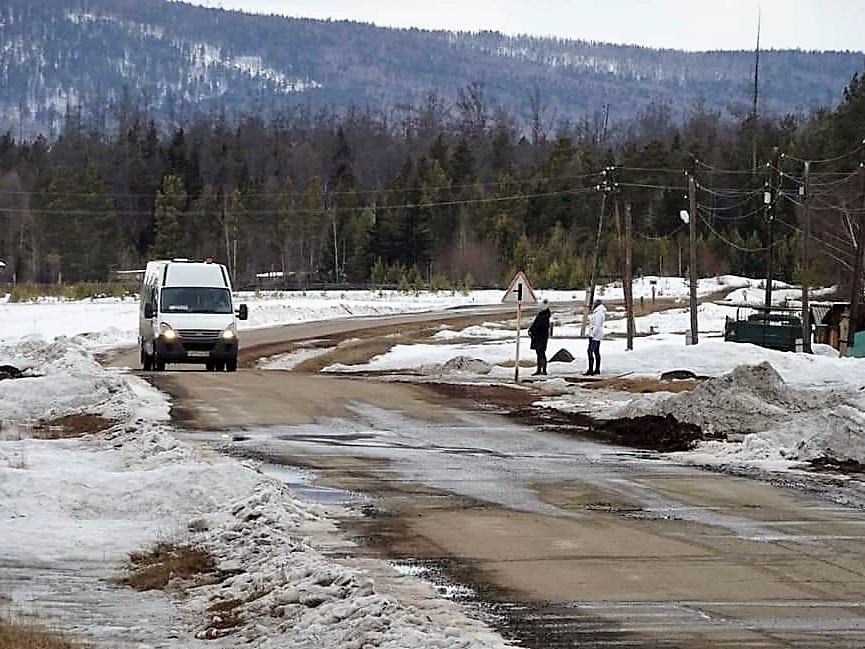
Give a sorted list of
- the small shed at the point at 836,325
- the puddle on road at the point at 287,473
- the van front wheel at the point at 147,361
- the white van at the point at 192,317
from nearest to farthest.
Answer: the puddle on road at the point at 287,473 → the white van at the point at 192,317 → the van front wheel at the point at 147,361 → the small shed at the point at 836,325

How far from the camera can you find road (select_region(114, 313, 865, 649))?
29.5ft

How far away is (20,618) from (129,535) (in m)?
2.91

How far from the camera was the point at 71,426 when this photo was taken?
1995 cm

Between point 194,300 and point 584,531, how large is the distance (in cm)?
2287

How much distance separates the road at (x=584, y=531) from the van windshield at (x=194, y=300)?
1111 cm

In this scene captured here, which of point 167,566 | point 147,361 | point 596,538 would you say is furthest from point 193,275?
point 167,566

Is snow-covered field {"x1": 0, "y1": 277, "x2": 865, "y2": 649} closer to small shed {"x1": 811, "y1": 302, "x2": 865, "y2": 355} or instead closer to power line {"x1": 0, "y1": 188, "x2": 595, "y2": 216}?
small shed {"x1": 811, "y1": 302, "x2": 865, "y2": 355}

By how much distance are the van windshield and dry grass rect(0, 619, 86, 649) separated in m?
25.4

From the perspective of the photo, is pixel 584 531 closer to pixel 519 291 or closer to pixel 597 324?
pixel 519 291

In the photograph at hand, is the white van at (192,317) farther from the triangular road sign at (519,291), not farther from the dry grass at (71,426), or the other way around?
the dry grass at (71,426)

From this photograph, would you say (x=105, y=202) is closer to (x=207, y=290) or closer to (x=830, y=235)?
(x=830, y=235)

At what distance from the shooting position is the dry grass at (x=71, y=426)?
62.4 ft

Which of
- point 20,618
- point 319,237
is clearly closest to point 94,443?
point 20,618

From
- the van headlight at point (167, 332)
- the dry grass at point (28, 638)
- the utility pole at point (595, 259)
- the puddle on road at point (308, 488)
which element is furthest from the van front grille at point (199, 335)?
the dry grass at point (28, 638)
